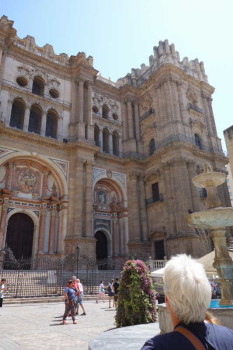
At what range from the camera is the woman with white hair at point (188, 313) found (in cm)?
150

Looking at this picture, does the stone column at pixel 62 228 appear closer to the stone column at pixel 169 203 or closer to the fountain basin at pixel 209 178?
the stone column at pixel 169 203

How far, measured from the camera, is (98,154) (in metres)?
26.6

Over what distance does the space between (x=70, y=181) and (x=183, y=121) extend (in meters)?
12.7

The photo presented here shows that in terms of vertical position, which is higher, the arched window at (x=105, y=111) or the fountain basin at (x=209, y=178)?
the arched window at (x=105, y=111)

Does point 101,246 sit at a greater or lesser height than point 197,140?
lesser

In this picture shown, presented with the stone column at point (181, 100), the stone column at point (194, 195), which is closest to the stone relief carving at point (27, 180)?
the stone column at point (194, 195)

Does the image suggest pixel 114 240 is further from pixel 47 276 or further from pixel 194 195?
pixel 47 276

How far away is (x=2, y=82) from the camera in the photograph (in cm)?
2347

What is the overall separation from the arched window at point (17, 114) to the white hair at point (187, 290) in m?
24.5

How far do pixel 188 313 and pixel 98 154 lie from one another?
991 inches

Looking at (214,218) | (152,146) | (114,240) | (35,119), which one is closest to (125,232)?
(114,240)

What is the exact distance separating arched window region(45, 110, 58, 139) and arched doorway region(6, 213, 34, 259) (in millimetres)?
8064

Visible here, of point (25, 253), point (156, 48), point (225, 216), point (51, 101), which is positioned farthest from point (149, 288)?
point (156, 48)

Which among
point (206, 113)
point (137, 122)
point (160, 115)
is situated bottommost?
point (160, 115)
